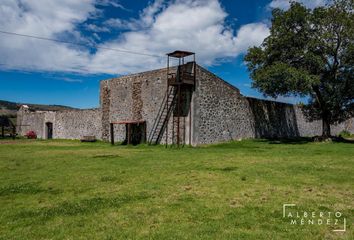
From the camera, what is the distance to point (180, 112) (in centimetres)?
2108

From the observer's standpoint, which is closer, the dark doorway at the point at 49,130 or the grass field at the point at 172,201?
the grass field at the point at 172,201

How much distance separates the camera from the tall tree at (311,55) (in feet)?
70.2

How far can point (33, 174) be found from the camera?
9.74 meters

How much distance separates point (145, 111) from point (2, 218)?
18.4 m

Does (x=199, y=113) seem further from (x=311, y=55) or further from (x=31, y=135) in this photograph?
(x=31, y=135)

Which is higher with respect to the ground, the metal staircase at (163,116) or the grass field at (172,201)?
the metal staircase at (163,116)

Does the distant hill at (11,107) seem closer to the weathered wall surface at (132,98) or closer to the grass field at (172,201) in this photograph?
the weathered wall surface at (132,98)

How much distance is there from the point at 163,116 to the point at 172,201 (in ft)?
52.1

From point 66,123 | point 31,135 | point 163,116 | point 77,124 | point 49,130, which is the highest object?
point 163,116

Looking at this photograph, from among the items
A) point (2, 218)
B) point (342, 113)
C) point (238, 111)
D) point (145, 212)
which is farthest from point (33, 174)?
point (342, 113)

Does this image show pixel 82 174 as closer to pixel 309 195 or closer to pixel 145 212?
pixel 145 212

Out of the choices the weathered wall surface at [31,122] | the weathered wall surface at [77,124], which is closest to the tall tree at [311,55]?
the weathered wall surface at [77,124]

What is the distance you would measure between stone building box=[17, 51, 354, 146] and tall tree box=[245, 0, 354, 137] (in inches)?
123

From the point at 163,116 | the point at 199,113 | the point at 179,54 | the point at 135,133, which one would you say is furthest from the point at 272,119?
the point at 179,54
